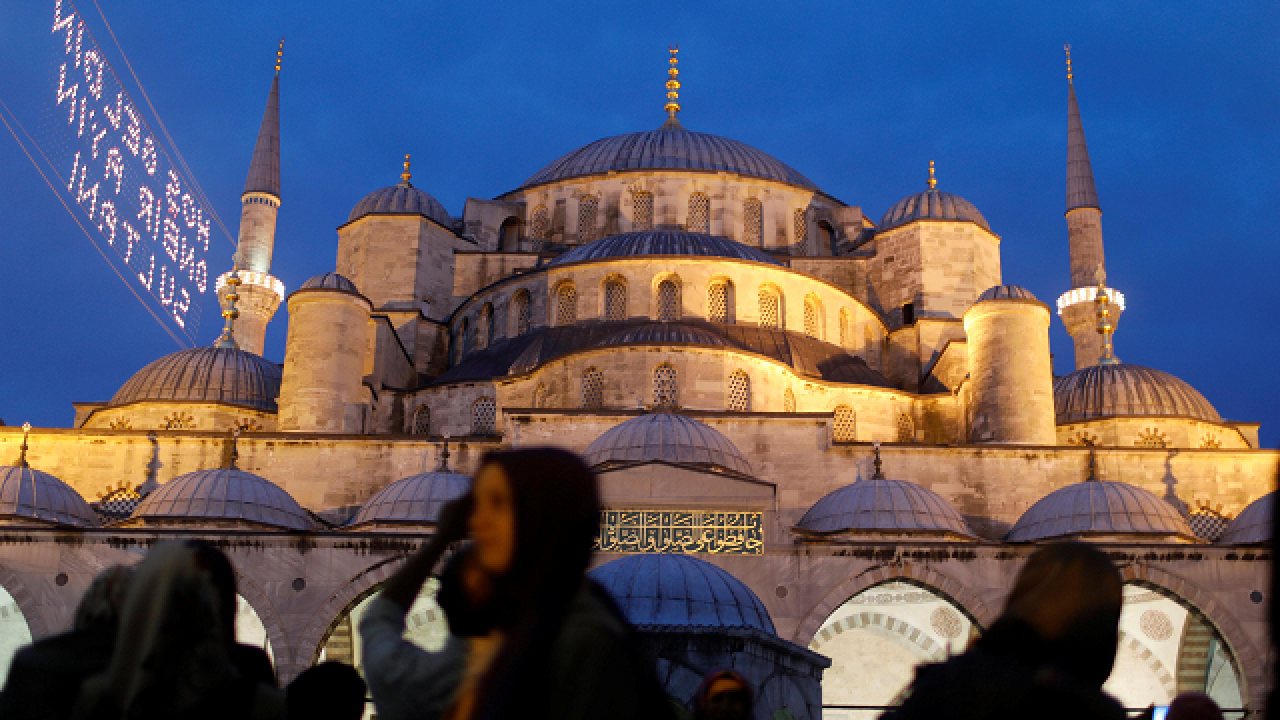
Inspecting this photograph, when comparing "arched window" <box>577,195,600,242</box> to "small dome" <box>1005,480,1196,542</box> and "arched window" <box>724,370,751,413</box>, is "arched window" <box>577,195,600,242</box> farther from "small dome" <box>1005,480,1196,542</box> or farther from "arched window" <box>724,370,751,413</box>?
"small dome" <box>1005,480,1196,542</box>

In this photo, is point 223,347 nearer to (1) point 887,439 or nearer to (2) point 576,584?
(1) point 887,439

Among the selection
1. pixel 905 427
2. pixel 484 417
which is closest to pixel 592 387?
pixel 484 417

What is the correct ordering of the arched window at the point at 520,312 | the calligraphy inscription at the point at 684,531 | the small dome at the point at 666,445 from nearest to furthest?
the calligraphy inscription at the point at 684,531
the small dome at the point at 666,445
the arched window at the point at 520,312

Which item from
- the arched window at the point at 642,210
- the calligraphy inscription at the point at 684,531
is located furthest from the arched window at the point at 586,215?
the calligraphy inscription at the point at 684,531

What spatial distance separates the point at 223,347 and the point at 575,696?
971 inches

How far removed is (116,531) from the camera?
55.0 ft

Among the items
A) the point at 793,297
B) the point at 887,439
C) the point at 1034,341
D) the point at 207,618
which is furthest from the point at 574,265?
the point at 207,618

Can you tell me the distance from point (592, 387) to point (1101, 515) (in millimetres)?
7866

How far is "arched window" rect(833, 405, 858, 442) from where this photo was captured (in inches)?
874

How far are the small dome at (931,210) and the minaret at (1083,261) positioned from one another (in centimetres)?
280

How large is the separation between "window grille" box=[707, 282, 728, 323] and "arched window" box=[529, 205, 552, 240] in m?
6.66

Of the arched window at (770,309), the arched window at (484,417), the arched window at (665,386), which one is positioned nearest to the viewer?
the arched window at (665,386)

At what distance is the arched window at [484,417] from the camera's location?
22094mm

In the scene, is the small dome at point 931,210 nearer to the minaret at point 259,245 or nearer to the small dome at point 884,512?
the small dome at point 884,512
